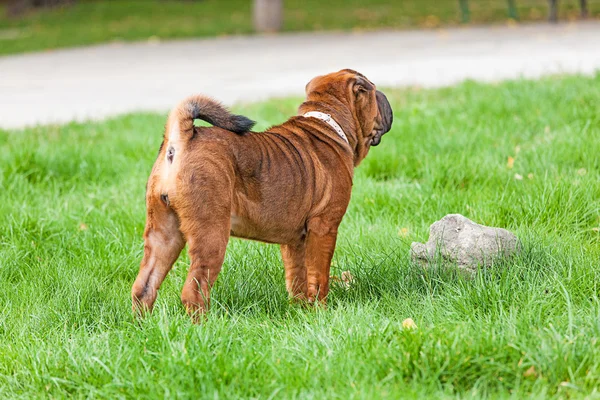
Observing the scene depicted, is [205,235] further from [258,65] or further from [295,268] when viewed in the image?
[258,65]

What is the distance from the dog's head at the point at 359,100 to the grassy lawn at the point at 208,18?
1240cm

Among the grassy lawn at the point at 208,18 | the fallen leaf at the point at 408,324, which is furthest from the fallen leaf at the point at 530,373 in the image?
the grassy lawn at the point at 208,18

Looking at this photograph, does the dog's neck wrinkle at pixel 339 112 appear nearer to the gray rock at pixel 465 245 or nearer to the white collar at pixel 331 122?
the white collar at pixel 331 122

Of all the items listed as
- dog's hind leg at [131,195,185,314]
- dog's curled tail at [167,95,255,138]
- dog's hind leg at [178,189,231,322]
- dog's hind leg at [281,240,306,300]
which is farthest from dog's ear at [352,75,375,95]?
dog's hind leg at [131,195,185,314]

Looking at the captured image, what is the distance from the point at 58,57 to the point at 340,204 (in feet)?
38.3

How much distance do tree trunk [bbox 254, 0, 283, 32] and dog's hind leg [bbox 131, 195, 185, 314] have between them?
44.0 ft

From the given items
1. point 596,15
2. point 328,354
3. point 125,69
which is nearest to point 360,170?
point 328,354

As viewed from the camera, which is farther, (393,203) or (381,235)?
(393,203)

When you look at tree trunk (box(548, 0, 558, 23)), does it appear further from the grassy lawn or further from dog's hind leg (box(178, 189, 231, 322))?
dog's hind leg (box(178, 189, 231, 322))

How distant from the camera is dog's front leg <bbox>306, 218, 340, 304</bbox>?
4160 millimetres

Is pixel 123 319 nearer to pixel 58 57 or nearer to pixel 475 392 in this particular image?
pixel 475 392

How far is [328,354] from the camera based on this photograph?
3.40 metres

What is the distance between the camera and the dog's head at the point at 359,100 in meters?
4.53

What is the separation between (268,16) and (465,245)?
13272 mm
